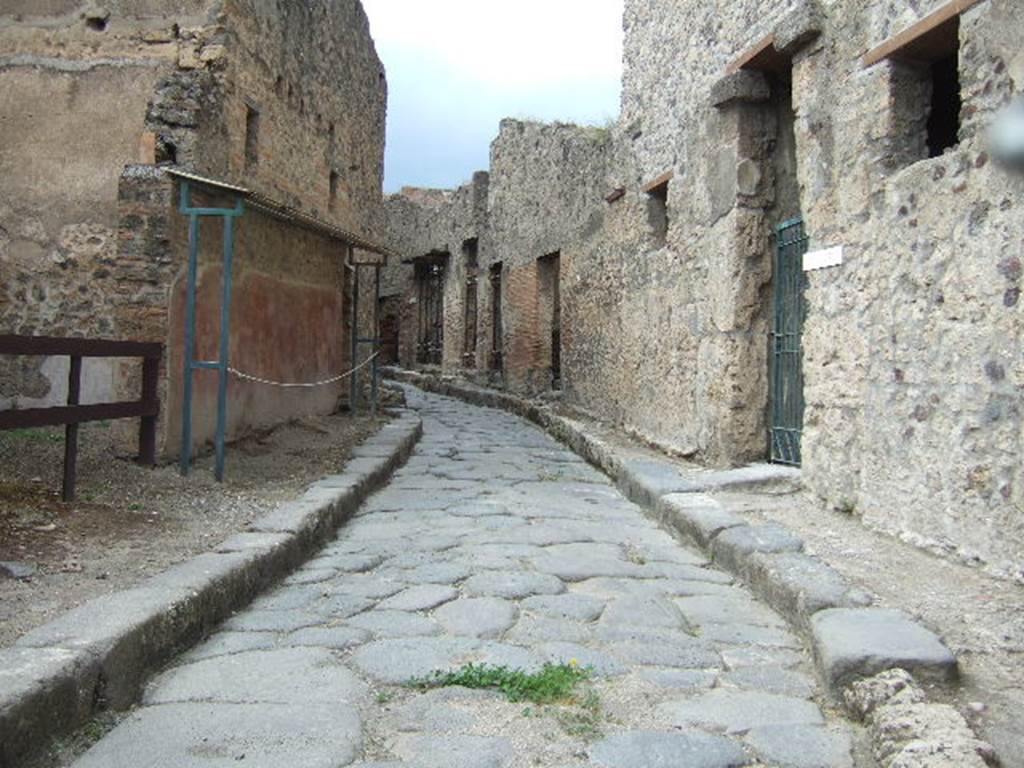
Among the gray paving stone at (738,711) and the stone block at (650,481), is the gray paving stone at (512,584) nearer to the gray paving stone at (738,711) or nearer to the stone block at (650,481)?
the gray paving stone at (738,711)

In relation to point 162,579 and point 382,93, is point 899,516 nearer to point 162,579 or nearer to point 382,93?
point 162,579

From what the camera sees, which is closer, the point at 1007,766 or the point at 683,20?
the point at 1007,766

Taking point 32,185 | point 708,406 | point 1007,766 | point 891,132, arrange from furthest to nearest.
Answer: point 708,406
point 32,185
point 891,132
point 1007,766

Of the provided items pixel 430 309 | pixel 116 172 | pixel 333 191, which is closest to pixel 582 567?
pixel 116 172

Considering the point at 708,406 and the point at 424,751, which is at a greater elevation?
the point at 708,406

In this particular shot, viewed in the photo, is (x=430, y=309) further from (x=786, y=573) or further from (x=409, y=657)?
(x=409, y=657)

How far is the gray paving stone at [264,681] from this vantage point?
268 centimetres

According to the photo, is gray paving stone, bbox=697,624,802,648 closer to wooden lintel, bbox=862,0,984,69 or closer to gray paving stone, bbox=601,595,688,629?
gray paving stone, bbox=601,595,688,629

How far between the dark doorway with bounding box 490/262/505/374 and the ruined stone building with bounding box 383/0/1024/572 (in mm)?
3846

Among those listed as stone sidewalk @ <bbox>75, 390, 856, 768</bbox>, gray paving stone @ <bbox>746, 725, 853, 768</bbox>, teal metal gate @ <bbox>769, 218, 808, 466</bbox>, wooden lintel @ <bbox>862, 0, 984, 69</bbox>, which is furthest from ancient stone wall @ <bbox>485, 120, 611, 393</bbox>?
gray paving stone @ <bbox>746, 725, 853, 768</bbox>

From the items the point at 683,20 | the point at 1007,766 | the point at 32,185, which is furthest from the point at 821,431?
the point at 32,185

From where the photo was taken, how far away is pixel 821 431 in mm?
5242

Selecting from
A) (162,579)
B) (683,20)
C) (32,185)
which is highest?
(683,20)

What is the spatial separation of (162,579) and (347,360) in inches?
275
